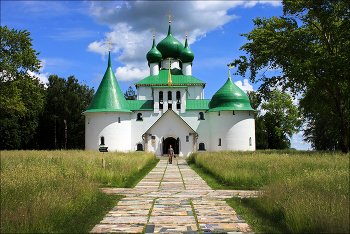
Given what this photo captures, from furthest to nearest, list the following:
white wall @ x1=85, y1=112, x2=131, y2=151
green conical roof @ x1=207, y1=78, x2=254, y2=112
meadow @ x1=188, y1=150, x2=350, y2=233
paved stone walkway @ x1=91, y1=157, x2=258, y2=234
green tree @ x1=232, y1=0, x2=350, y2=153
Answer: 1. green conical roof @ x1=207, y1=78, x2=254, y2=112
2. white wall @ x1=85, y1=112, x2=131, y2=151
3. green tree @ x1=232, y1=0, x2=350, y2=153
4. paved stone walkway @ x1=91, y1=157, x2=258, y2=234
5. meadow @ x1=188, y1=150, x2=350, y2=233

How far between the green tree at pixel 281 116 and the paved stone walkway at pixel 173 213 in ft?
122

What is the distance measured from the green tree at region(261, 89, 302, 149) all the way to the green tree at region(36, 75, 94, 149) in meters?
26.3

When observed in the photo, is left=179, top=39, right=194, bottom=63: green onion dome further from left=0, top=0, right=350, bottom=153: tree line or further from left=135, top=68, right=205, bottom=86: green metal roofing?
left=0, top=0, right=350, bottom=153: tree line

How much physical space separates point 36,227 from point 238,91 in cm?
2911

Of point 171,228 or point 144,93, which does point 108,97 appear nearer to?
point 144,93

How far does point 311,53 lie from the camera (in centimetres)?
1859

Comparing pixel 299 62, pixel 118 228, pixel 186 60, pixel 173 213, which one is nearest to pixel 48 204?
pixel 118 228

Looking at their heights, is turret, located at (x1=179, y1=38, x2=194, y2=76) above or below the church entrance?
above

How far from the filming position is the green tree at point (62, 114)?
4350cm

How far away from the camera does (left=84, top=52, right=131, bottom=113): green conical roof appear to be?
31.1m

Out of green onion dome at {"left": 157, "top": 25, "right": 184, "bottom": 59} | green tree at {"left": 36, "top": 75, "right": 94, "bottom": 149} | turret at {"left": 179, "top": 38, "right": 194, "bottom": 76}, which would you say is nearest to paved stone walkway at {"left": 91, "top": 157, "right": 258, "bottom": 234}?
turret at {"left": 179, "top": 38, "right": 194, "bottom": 76}

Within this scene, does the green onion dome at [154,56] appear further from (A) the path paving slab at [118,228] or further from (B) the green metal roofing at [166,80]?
(A) the path paving slab at [118,228]

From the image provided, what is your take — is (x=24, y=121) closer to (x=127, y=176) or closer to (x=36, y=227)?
(x=127, y=176)

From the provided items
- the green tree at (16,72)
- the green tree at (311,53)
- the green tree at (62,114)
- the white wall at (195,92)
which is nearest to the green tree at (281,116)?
the white wall at (195,92)
